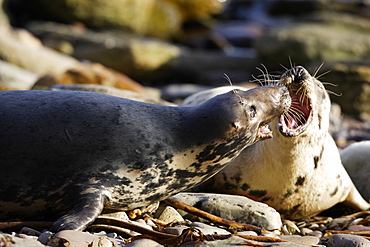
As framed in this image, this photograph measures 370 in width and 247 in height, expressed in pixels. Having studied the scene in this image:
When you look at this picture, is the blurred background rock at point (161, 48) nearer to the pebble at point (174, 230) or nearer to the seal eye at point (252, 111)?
the seal eye at point (252, 111)

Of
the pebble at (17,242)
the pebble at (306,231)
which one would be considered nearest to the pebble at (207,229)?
the pebble at (306,231)

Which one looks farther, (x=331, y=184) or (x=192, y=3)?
(x=192, y=3)

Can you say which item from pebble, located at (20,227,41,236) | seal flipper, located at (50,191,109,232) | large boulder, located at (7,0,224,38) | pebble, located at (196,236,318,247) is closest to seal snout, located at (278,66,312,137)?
pebble, located at (196,236,318,247)

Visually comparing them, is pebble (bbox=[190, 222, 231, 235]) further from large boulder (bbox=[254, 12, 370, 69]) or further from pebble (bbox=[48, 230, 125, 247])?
large boulder (bbox=[254, 12, 370, 69])

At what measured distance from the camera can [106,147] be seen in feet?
11.6

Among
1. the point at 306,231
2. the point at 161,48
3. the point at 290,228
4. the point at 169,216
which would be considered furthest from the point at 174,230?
the point at 161,48

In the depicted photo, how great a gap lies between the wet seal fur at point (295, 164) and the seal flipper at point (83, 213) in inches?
63.7

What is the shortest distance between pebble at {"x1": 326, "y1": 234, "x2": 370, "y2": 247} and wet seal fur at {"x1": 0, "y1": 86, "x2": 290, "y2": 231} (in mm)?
828

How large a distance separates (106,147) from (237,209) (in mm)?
1147

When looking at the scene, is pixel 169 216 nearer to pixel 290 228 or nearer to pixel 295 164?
pixel 290 228

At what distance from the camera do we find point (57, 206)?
3.46m

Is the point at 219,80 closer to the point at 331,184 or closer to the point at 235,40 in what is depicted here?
the point at 235,40

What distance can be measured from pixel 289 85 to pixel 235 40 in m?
18.1

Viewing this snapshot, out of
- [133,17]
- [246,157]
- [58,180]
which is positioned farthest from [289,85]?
[133,17]
